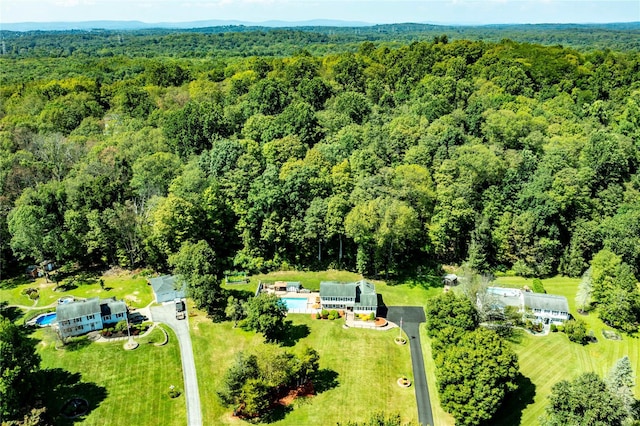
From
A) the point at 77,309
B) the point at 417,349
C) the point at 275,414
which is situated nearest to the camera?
the point at 275,414

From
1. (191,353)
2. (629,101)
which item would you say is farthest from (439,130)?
(191,353)

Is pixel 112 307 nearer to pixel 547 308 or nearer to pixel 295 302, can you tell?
pixel 295 302

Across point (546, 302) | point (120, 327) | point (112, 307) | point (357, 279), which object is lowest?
point (357, 279)

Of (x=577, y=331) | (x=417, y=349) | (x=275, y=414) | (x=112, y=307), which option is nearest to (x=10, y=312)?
(x=112, y=307)

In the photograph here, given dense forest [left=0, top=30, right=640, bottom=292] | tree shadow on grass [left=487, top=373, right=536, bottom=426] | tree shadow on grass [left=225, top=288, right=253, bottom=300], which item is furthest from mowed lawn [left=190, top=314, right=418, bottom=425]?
dense forest [left=0, top=30, right=640, bottom=292]

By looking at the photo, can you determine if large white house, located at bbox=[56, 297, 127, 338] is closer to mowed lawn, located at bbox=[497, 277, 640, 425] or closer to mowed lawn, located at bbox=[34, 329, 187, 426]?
mowed lawn, located at bbox=[34, 329, 187, 426]

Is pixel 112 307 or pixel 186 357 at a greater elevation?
pixel 112 307

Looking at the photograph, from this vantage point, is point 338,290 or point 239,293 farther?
point 239,293
